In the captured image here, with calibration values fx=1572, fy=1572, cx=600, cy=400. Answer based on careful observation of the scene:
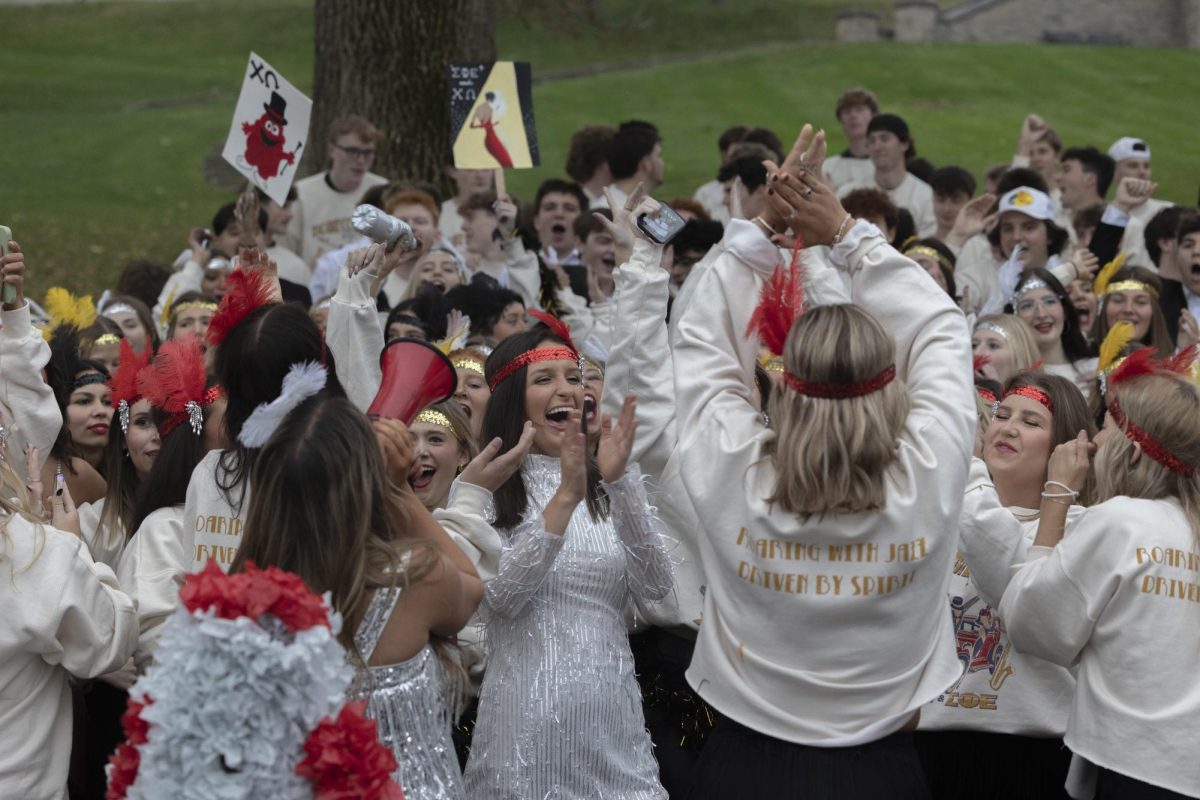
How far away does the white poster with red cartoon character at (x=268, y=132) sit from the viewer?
8047mm

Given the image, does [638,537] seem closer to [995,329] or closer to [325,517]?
[325,517]

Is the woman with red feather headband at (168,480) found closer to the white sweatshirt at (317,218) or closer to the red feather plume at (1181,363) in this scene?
the red feather plume at (1181,363)

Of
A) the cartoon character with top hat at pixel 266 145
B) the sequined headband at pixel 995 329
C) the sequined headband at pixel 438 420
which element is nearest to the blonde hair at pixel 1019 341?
the sequined headband at pixel 995 329

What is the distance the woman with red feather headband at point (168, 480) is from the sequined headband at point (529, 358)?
2.92ft

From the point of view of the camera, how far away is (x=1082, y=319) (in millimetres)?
8680

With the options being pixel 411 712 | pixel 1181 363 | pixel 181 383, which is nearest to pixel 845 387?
pixel 411 712

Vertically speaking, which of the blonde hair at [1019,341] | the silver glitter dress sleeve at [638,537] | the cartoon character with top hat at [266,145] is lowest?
the blonde hair at [1019,341]

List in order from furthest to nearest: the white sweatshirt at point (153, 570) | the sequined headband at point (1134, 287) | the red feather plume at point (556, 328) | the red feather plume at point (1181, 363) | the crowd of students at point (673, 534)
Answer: the sequined headband at point (1134, 287) → the red feather plume at point (556, 328) → the red feather plume at point (1181, 363) → the white sweatshirt at point (153, 570) → the crowd of students at point (673, 534)

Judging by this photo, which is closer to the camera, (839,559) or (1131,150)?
(839,559)

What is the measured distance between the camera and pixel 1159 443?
14.6ft

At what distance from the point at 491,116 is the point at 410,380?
5.10m

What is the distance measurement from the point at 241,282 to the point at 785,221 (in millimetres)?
1579

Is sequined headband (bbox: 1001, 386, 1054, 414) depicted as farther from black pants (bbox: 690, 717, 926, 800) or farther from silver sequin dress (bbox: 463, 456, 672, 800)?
black pants (bbox: 690, 717, 926, 800)

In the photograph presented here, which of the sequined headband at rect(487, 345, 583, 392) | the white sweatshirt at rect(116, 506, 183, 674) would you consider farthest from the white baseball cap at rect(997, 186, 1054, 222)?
the white sweatshirt at rect(116, 506, 183, 674)
